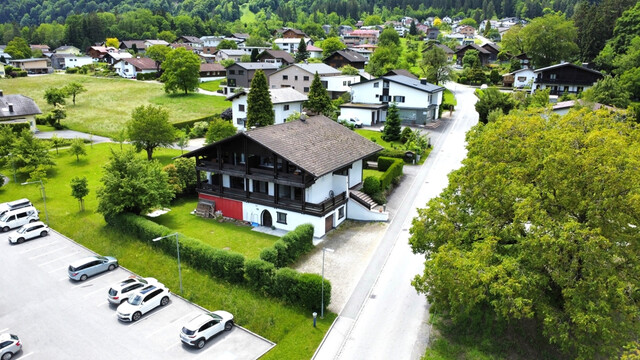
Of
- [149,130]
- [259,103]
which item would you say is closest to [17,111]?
[149,130]

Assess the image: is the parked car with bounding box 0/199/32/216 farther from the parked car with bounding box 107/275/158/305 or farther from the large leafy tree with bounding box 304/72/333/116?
the large leafy tree with bounding box 304/72/333/116

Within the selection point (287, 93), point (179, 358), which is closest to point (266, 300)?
point (179, 358)

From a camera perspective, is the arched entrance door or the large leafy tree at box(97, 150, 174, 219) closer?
the large leafy tree at box(97, 150, 174, 219)

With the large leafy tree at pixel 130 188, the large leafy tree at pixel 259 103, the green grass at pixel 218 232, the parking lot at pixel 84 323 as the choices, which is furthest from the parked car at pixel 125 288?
the large leafy tree at pixel 259 103

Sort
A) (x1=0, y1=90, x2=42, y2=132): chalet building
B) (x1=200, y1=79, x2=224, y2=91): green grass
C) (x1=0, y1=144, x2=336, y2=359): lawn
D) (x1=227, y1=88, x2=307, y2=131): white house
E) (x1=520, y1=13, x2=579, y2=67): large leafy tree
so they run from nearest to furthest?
(x1=0, y1=144, x2=336, y2=359): lawn → (x1=0, y1=90, x2=42, y2=132): chalet building → (x1=227, y1=88, x2=307, y2=131): white house → (x1=520, y1=13, x2=579, y2=67): large leafy tree → (x1=200, y1=79, x2=224, y2=91): green grass

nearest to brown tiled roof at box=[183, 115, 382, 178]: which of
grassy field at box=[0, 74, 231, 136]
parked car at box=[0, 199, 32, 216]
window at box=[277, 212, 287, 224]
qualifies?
window at box=[277, 212, 287, 224]

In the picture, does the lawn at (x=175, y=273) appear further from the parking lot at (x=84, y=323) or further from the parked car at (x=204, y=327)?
the parked car at (x=204, y=327)

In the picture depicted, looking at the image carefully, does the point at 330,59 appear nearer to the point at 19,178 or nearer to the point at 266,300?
the point at 19,178
